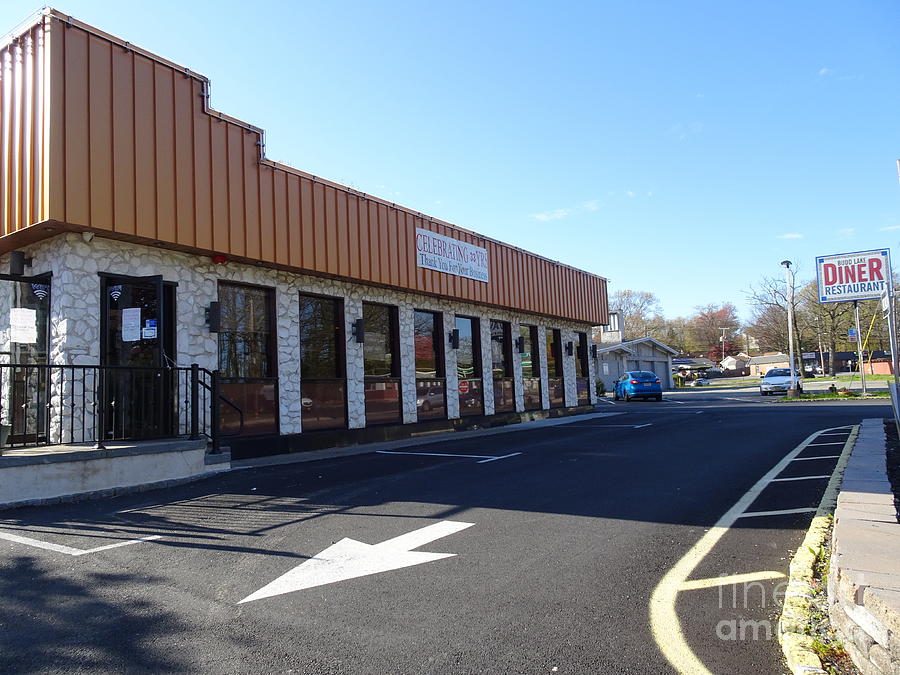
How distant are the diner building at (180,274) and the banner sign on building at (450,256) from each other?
0.06 m

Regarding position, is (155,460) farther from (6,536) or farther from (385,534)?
(385,534)

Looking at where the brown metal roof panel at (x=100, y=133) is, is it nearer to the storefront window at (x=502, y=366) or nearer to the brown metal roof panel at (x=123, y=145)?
the brown metal roof panel at (x=123, y=145)

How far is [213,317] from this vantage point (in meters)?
10.0

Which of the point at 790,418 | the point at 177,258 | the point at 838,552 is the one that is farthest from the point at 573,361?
the point at 838,552

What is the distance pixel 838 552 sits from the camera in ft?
11.6

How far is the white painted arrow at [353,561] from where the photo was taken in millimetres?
3971

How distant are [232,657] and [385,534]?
226 centimetres

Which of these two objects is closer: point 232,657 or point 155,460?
point 232,657

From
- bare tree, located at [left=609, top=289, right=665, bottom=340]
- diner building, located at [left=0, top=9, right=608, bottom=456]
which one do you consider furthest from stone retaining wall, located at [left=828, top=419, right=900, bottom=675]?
bare tree, located at [left=609, top=289, right=665, bottom=340]

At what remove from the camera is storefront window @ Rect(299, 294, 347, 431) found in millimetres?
11852

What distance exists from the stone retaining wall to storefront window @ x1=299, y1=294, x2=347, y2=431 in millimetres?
9158

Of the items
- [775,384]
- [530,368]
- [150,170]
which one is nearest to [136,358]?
[150,170]

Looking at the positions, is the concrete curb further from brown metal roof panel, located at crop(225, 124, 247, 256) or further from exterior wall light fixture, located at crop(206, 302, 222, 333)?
brown metal roof panel, located at crop(225, 124, 247, 256)

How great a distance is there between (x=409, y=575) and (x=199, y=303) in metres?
7.48
